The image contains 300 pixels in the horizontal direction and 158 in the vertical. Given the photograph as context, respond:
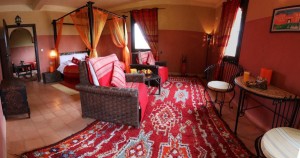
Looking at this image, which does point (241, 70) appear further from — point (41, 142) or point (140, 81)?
point (41, 142)

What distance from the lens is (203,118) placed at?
308cm

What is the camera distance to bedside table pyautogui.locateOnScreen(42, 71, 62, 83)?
18.0 ft

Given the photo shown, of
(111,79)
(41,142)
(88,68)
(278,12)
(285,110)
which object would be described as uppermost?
(278,12)

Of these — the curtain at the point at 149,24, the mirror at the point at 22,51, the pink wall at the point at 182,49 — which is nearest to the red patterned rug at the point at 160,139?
the pink wall at the point at 182,49

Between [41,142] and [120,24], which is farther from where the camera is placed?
[120,24]

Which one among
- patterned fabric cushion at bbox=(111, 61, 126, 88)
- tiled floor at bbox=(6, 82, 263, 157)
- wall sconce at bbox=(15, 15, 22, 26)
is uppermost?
wall sconce at bbox=(15, 15, 22, 26)

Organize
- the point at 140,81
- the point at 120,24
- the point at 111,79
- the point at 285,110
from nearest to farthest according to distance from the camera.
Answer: the point at 285,110, the point at 111,79, the point at 140,81, the point at 120,24

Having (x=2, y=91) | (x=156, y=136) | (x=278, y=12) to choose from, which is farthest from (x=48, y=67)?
(x=278, y=12)

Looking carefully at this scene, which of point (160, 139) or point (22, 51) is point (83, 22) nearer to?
point (160, 139)

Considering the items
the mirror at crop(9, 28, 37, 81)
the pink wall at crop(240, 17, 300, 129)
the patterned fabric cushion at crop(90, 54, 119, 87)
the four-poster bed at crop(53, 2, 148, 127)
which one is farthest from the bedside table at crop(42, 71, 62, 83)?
the pink wall at crop(240, 17, 300, 129)

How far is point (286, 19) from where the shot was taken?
2.30 m

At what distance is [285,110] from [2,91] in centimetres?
441

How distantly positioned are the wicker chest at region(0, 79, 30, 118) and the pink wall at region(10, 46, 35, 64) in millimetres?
5152

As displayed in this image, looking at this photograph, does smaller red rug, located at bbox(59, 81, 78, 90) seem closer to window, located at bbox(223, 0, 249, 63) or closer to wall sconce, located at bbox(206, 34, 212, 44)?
window, located at bbox(223, 0, 249, 63)
